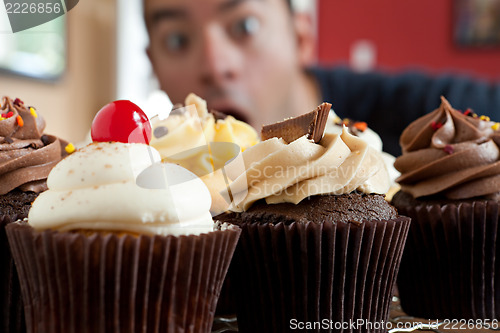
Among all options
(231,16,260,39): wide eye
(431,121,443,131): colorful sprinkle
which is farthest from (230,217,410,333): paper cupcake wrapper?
(231,16,260,39): wide eye

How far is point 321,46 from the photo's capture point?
852 centimetres

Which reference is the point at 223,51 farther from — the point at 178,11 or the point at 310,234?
the point at 310,234

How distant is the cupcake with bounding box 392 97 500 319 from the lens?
6.01 feet

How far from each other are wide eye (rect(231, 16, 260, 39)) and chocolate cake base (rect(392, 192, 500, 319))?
9.63 ft

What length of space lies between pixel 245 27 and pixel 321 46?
14.2 feet

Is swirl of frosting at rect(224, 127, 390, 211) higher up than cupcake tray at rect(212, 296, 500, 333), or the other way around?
swirl of frosting at rect(224, 127, 390, 211)

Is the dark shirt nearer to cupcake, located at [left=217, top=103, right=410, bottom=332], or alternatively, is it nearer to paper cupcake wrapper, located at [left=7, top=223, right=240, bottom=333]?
cupcake, located at [left=217, top=103, right=410, bottom=332]

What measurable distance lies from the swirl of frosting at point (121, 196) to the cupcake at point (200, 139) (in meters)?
0.49

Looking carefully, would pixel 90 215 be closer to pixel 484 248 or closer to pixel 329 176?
pixel 329 176

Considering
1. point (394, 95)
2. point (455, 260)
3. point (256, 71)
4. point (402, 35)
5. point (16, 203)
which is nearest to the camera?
point (16, 203)

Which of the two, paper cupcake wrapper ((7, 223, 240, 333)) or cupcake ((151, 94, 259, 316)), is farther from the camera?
cupcake ((151, 94, 259, 316))

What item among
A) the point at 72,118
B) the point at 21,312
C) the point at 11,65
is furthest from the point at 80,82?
the point at 21,312

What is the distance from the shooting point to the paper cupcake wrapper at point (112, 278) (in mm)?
1174

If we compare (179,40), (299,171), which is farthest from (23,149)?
(179,40)
